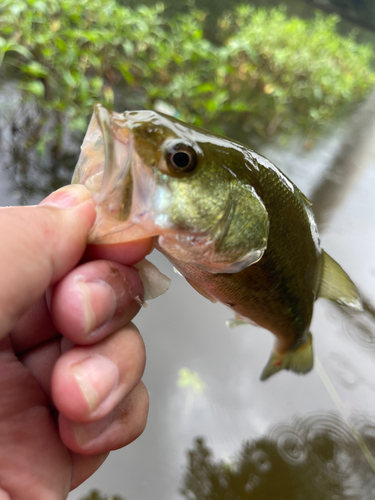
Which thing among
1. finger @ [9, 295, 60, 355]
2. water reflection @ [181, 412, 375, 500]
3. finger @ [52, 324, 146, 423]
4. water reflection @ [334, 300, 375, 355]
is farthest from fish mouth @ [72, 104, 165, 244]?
water reflection @ [334, 300, 375, 355]

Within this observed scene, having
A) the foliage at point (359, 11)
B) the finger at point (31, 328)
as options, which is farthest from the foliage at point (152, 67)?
the foliage at point (359, 11)

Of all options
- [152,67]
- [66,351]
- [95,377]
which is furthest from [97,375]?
[152,67]

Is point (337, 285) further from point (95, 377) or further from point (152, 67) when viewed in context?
point (152, 67)

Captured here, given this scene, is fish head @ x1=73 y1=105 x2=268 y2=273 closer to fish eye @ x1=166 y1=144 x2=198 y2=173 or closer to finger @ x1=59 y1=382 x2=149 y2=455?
fish eye @ x1=166 y1=144 x2=198 y2=173

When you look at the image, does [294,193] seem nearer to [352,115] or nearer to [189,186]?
[189,186]

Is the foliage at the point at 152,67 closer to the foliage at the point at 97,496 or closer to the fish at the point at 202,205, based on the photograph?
the fish at the point at 202,205

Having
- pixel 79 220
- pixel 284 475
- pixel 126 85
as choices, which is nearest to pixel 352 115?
pixel 126 85
